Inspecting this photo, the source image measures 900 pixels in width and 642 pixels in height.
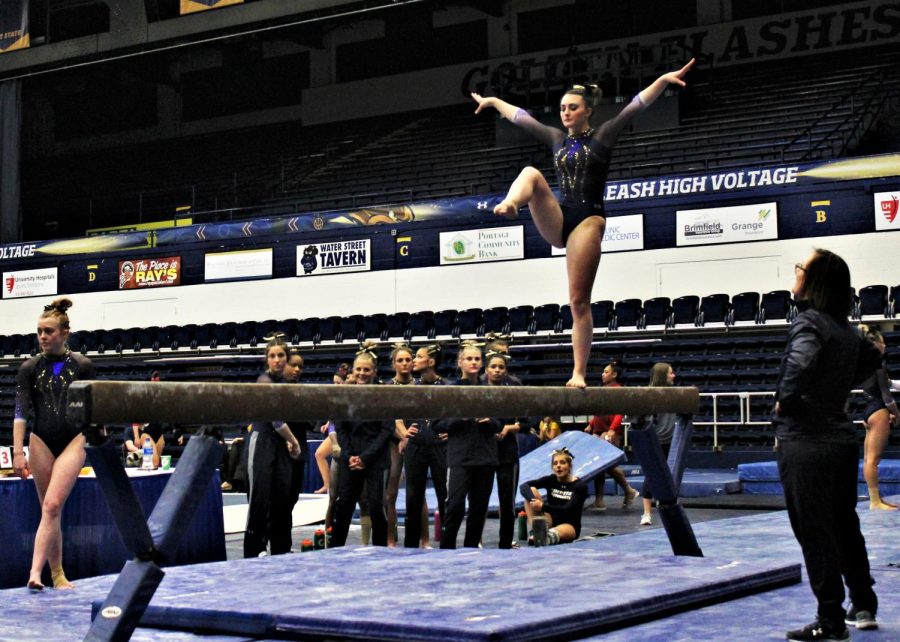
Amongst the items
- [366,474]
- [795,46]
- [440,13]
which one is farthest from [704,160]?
[366,474]

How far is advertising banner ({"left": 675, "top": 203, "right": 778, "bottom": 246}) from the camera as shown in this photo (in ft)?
54.7

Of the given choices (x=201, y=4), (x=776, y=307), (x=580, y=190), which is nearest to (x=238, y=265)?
(x=201, y=4)

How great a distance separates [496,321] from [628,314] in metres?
2.27

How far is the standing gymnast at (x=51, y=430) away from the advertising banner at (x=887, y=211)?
13237mm

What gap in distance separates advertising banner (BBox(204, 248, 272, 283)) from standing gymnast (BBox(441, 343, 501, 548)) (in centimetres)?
1439

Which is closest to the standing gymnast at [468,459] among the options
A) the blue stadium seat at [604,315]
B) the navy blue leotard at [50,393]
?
the navy blue leotard at [50,393]

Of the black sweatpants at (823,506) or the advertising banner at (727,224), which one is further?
the advertising banner at (727,224)

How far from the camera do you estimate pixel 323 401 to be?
3797 millimetres

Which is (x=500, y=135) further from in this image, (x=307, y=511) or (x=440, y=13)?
(x=307, y=511)

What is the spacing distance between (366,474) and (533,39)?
695 inches

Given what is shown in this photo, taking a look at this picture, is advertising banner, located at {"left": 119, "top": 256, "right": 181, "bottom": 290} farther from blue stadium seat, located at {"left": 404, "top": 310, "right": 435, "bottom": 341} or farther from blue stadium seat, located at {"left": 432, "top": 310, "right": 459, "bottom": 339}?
blue stadium seat, located at {"left": 432, "top": 310, "right": 459, "bottom": 339}

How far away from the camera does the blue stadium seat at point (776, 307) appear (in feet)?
51.6

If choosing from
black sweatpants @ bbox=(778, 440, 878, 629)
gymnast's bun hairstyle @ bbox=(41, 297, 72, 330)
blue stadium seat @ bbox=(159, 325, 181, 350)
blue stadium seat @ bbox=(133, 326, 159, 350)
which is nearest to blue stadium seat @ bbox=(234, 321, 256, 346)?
blue stadium seat @ bbox=(159, 325, 181, 350)

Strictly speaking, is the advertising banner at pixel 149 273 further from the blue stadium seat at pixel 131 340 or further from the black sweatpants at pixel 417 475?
the black sweatpants at pixel 417 475
